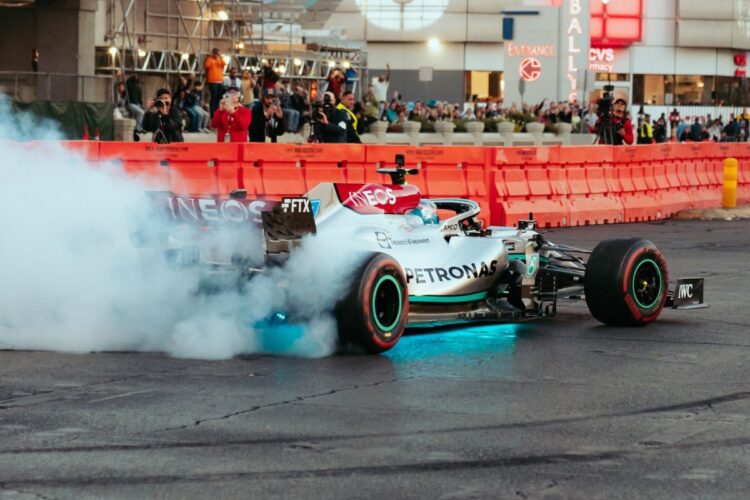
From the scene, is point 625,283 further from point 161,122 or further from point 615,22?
point 615,22

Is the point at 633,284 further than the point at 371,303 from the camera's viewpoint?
Yes

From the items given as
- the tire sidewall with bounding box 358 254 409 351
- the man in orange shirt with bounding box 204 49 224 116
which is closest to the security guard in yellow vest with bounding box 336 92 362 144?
the man in orange shirt with bounding box 204 49 224 116

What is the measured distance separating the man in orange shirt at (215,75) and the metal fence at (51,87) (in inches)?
156

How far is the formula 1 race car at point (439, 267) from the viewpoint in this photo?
10.0 m

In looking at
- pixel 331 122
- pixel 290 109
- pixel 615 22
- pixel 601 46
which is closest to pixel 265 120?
pixel 331 122

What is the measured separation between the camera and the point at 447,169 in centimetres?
2286

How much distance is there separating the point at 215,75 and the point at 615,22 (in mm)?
46190

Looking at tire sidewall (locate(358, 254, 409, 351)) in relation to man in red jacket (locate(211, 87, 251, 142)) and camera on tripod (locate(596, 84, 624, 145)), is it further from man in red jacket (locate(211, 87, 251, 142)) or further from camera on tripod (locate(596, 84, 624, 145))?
camera on tripod (locate(596, 84, 624, 145))

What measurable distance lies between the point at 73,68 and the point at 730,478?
31.0m

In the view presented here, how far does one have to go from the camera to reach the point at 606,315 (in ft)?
37.9

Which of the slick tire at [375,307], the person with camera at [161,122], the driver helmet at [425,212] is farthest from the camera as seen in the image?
the person with camera at [161,122]

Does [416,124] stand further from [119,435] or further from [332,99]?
[119,435]

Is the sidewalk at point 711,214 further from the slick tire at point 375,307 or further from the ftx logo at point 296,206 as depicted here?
the ftx logo at point 296,206

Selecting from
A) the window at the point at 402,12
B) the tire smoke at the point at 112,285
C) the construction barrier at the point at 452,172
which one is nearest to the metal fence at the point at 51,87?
the construction barrier at the point at 452,172
